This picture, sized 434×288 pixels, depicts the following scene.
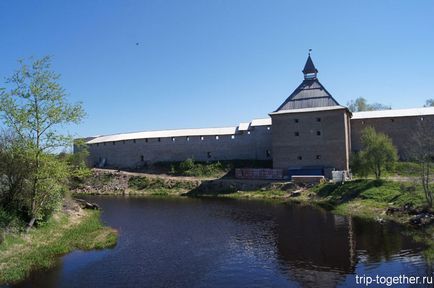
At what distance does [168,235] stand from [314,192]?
1300 centimetres

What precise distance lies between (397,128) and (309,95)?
789cm

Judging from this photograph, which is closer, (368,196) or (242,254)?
(242,254)

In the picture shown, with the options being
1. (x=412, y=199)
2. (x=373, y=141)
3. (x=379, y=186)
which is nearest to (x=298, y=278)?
(x=412, y=199)

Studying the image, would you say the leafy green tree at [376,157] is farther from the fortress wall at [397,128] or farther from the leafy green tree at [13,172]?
the leafy green tree at [13,172]

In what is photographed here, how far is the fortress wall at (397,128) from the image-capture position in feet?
102

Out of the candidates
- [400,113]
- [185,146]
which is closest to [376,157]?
[400,113]

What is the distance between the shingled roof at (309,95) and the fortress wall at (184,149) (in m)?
4.16

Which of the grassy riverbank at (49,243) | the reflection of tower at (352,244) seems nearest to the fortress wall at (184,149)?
the reflection of tower at (352,244)

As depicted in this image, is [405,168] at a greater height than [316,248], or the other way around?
[405,168]

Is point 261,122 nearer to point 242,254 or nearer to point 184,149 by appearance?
point 184,149

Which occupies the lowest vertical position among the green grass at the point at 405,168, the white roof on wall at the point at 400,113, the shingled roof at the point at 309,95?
the green grass at the point at 405,168

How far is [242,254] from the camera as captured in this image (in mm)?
13320

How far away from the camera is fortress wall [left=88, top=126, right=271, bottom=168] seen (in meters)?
36.0

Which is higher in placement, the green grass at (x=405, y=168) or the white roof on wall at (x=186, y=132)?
the white roof on wall at (x=186, y=132)
